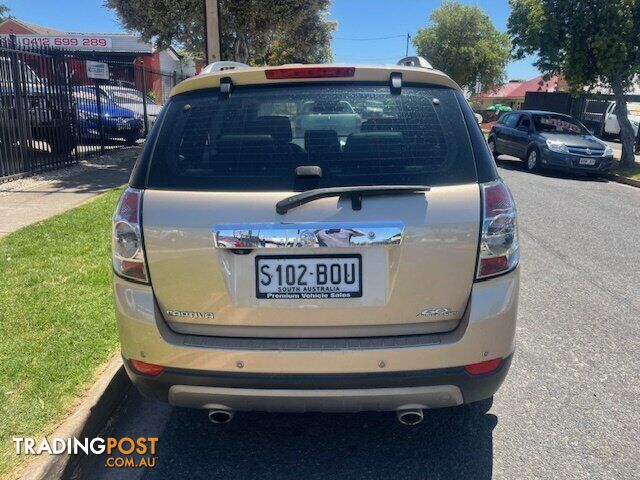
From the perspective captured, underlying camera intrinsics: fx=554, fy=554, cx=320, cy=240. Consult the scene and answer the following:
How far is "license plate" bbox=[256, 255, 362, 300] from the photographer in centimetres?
228

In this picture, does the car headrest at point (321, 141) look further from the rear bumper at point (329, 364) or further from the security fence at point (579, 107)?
the security fence at point (579, 107)

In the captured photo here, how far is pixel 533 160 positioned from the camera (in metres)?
14.8

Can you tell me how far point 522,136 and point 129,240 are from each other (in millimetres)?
14867

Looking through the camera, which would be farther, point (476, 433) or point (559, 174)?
point (559, 174)

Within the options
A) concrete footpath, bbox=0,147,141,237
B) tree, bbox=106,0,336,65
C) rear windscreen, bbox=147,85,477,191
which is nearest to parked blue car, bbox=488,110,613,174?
tree, bbox=106,0,336,65

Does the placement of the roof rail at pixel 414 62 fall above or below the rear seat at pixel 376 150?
above

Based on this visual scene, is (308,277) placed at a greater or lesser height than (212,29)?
lesser

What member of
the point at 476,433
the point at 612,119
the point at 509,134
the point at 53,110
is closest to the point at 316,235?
the point at 476,433

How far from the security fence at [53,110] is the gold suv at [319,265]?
8770mm

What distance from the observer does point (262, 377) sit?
2.34 m

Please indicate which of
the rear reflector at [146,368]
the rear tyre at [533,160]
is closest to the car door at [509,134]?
the rear tyre at [533,160]

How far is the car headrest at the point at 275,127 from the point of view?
8.29 ft

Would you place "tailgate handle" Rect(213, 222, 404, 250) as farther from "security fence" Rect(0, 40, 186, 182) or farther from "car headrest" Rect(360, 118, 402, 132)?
"security fence" Rect(0, 40, 186, 182)

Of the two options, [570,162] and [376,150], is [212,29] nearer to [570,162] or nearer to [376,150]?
[570,162]
